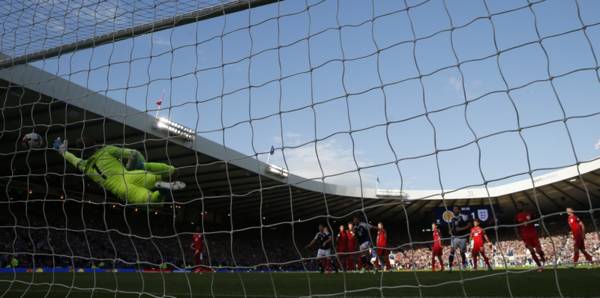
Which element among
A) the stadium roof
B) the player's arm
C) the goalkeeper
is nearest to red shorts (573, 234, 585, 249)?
the stadium roof

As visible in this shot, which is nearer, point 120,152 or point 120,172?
point 120,172

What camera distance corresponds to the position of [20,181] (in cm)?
2184

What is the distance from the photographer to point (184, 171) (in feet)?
59.6

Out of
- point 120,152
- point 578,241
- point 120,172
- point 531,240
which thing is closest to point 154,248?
point 531,240

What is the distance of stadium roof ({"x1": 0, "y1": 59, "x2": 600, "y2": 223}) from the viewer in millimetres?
11630

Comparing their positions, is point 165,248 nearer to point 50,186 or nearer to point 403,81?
point 50,186

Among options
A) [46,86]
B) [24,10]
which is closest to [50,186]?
[46,86]

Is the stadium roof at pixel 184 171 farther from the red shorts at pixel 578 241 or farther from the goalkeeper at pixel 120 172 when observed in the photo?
the red shorts at pixel 578 241

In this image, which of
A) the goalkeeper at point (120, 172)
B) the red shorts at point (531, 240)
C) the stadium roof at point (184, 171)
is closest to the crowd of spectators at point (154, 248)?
the stadium roof at point (184, 171)

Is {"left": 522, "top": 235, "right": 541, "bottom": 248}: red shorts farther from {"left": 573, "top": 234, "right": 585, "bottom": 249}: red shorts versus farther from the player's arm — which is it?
the player's arm

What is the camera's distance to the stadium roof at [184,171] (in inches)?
458

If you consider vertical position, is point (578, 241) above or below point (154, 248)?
below

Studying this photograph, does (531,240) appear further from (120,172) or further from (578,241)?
(120,172)

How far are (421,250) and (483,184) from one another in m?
27.7
